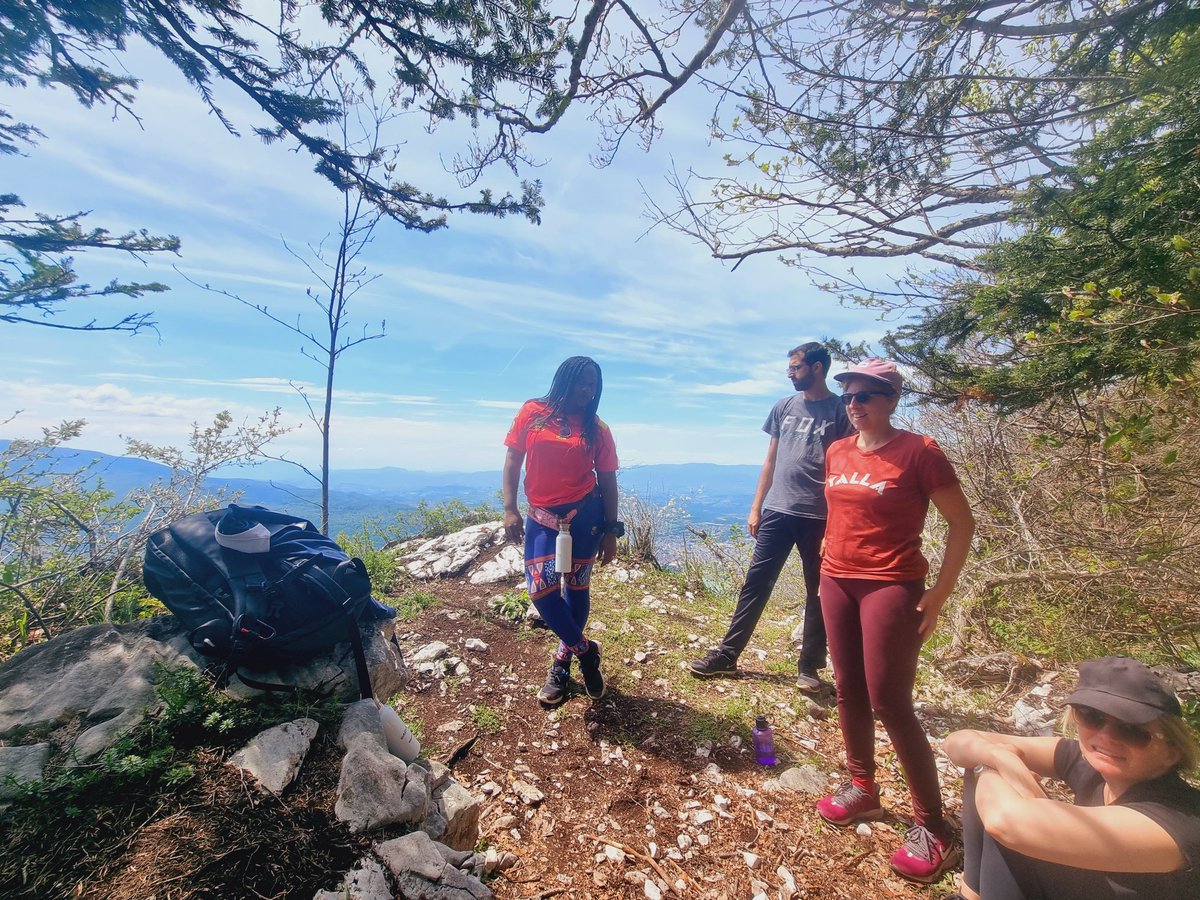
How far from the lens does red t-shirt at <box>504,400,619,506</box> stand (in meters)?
2.86

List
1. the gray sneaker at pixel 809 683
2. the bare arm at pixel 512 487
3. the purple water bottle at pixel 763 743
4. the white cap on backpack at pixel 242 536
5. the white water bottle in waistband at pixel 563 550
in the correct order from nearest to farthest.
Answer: the white cap on backpack at pixel 242 536, the purple water bottle at pixel 763 743, the white water bottle in waistband at pixel 563 550, the bare arm at pixel 512 487, the gray sneaker at pixel 809 683

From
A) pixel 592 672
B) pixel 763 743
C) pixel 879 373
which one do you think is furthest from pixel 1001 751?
pixel 592 672

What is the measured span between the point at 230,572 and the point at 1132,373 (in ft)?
12.8

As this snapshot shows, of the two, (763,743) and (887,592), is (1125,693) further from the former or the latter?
(763,743)

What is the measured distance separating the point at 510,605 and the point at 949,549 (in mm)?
3721

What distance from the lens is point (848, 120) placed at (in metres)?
3.47

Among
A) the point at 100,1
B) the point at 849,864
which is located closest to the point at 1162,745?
the point at 849,864

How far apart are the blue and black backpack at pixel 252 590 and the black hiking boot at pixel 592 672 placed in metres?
1.33

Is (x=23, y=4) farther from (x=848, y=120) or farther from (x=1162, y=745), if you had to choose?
(x=1162, y=745)

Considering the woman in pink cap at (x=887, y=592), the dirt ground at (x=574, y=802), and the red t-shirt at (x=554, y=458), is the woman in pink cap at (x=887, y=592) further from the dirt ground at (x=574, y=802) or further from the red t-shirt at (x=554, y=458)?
the red t-shirt at (x=554, y=458)

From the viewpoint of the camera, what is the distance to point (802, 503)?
10.2 feet

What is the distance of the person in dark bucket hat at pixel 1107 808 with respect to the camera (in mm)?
1236

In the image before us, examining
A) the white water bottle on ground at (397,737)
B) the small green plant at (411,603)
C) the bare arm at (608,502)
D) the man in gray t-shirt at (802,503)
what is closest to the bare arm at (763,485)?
the man in gray t-shirt at (802,503)

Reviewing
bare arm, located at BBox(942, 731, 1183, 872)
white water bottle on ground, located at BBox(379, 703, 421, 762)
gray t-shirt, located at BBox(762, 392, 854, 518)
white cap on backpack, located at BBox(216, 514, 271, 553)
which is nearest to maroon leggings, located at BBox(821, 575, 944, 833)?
bare arm, located at BBox(942, 731, 1183, 872)
